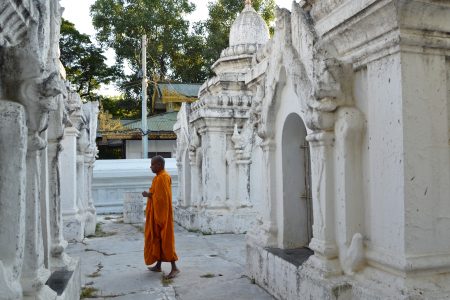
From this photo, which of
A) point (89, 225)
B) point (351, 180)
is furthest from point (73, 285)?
point (89, 225)

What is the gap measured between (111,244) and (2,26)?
247 inches

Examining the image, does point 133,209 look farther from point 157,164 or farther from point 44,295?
point 44,295

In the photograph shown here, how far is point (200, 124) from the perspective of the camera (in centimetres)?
975

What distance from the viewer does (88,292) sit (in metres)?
5.01

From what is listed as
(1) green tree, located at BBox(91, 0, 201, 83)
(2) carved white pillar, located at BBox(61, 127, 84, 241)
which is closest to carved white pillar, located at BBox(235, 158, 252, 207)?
(2) carved white pillar, located at BBox(61, 127, 84, 241)

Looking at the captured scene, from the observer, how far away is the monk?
19.2 feet

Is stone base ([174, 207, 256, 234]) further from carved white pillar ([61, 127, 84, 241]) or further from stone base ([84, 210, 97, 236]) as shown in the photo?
carved white pillar ([61, 127, 84, 241])

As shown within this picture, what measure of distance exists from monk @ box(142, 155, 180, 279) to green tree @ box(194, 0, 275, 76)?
81.7 ft

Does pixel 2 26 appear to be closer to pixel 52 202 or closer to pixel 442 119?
pixel 52 202

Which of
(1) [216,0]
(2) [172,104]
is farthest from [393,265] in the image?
(1) [216,0]

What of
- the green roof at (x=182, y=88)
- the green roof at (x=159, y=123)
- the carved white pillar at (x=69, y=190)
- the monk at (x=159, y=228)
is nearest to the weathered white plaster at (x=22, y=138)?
the monk at (x=159, y=228)

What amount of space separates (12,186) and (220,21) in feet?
97.2

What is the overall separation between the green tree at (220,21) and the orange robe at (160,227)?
24922mm

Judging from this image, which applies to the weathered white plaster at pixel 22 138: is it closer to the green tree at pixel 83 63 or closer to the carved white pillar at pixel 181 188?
the carved white pillar at pixel 181 188
